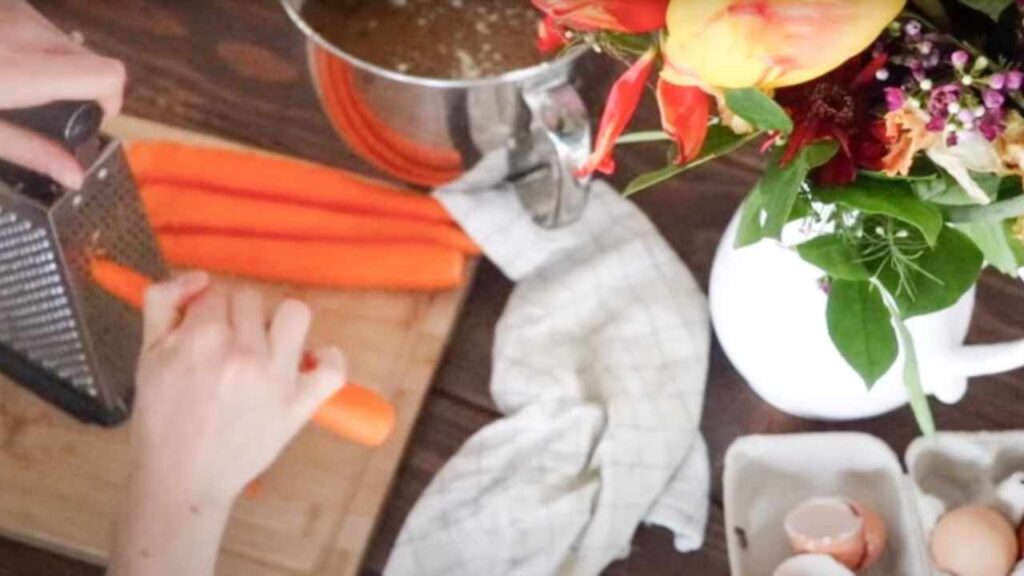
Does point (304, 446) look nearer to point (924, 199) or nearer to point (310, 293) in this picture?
point (310, 293)

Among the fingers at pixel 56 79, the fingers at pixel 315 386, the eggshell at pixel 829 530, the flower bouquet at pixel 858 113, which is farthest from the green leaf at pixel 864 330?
the fingers at pixel 56 79

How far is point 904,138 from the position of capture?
0.41m

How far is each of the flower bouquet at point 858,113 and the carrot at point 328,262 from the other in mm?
254

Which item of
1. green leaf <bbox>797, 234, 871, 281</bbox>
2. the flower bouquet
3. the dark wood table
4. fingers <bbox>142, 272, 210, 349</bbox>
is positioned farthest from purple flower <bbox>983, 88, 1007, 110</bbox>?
fingers <bbox>142, 272, 210, 349</bbox>

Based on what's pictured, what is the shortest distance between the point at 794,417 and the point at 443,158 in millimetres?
223

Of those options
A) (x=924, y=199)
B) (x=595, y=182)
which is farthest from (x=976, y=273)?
(x=595, y=182)

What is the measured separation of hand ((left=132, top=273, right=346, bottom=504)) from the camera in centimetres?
58

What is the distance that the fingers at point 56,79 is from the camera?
0.57 meters

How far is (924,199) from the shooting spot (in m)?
0.45

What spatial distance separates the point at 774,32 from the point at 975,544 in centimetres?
31

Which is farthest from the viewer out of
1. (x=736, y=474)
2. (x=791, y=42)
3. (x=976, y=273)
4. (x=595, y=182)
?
(x=595, y=182)

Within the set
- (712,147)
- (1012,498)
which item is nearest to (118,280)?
(712,147)

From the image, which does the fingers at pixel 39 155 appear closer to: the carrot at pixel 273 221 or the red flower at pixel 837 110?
the carrot at pixel 273 221

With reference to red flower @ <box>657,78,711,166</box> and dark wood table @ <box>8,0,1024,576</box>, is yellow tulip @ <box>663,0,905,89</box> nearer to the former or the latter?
red flower @ <box>657,78,711,166</box>
